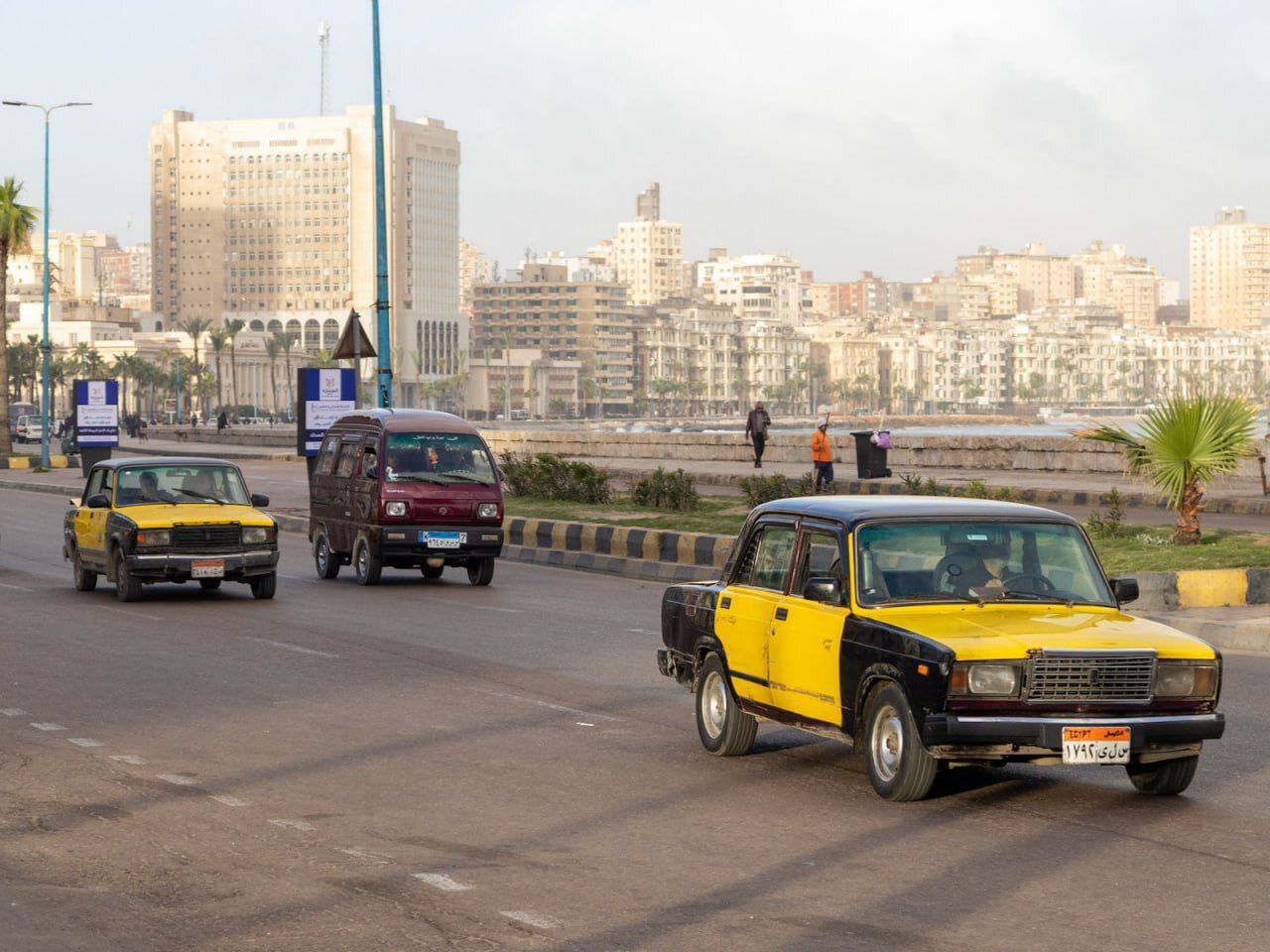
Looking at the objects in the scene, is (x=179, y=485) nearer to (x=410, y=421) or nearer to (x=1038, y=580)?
(x=410, y=421)

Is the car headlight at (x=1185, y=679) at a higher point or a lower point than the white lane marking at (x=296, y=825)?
higher

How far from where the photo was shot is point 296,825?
8.22 m

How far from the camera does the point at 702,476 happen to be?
45031 millimetres

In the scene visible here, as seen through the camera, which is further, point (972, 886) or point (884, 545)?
point (884, 545)

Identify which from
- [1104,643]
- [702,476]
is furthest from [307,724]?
[702,476]

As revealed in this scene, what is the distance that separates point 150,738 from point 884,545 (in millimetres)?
4370

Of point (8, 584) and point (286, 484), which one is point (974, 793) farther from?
point (286, 484)

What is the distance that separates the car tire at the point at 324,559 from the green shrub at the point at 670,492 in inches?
331

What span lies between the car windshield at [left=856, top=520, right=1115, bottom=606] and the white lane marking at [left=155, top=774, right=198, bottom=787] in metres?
3.38

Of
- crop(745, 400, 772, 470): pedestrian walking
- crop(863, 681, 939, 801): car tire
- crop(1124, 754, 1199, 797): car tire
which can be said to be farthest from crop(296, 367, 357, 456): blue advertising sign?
crop(1124, 754, 1199, 797): car tire

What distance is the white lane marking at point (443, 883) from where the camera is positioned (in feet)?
22.9

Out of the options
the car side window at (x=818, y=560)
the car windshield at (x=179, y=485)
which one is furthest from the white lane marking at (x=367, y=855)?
the car windshield at (x=179, y=485)

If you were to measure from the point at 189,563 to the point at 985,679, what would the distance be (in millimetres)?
12450

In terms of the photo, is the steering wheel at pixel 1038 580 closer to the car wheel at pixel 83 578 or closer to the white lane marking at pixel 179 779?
the white lane marking at pixel 179 779
